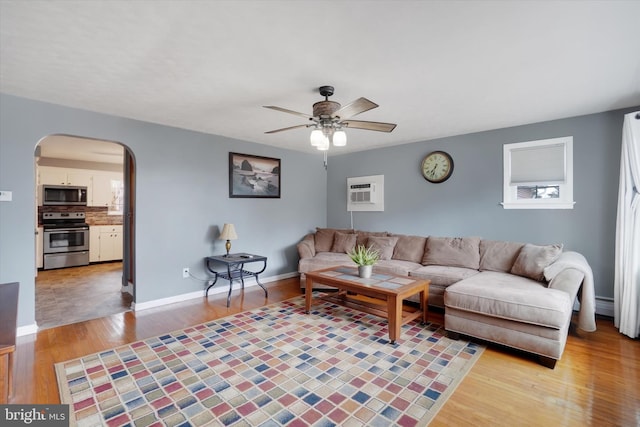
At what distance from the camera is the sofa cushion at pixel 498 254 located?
3.69 metres

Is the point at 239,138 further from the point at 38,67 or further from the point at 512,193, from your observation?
the point at 512,193

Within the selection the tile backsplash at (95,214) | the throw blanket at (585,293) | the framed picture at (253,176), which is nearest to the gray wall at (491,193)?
the throw blanket at (585,293)

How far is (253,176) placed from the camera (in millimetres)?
4984

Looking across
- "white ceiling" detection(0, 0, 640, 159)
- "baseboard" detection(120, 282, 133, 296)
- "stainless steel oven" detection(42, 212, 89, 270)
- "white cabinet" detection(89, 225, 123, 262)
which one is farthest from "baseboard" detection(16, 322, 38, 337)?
"white cabinet" detection(89, 225, 123, 262)

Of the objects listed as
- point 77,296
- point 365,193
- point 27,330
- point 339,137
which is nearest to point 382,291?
point 339,137

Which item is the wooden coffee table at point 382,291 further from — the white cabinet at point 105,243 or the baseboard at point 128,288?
the white cabinet at point 105,243

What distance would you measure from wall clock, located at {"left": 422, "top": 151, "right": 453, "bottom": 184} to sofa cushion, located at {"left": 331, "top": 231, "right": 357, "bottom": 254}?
158 centimetres

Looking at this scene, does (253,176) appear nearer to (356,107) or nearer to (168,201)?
(168,201)

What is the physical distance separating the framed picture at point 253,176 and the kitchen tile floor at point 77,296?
2.21m

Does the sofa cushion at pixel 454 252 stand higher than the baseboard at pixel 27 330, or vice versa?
the sofa cushion at pixel 454 252

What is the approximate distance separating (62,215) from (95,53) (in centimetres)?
601


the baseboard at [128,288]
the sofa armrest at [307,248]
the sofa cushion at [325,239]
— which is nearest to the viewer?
the baseboard at [128,288]

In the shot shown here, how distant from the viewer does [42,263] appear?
6.05m

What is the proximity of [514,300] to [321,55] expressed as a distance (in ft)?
8.36
